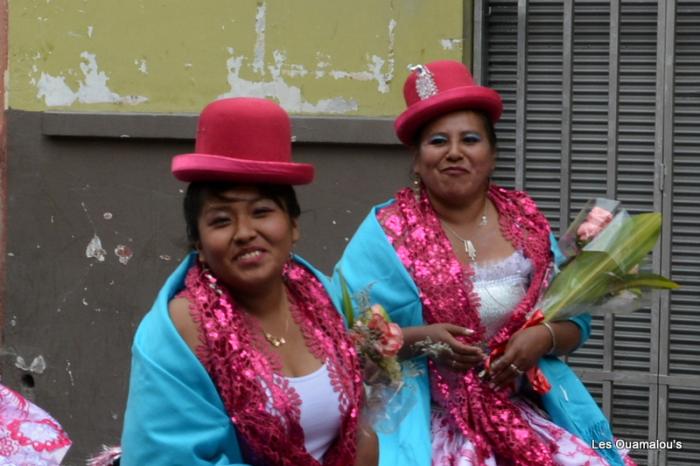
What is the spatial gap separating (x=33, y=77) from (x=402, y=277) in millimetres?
3379

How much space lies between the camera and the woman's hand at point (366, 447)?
155 inches

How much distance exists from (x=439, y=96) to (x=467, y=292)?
0.69m

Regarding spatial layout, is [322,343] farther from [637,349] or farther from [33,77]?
[33,77]

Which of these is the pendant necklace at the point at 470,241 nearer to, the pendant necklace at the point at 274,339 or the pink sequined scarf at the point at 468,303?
the pink sequined scarf at the point at 468,303

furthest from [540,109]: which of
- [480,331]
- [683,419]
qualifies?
[480,331]

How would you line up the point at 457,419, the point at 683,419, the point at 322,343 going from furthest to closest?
1. the point at 683,419
2. the point at 457,419
3. the point at 322,343

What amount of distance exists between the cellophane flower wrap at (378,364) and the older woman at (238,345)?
82 millimetres

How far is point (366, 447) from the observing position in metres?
3.97

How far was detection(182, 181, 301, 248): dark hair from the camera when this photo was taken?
3.80 meters

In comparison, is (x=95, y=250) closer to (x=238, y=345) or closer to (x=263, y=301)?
(x=263, y=301)

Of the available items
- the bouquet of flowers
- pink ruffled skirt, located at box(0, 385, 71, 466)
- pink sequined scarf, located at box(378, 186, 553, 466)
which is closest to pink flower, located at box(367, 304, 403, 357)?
pink sequined scarf, located at box(378, 186, 553, 466)

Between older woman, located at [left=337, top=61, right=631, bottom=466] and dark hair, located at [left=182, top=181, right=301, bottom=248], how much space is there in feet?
3.11

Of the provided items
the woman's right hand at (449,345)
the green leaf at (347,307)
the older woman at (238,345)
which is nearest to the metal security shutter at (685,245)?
the woman's right hand at (449,345)

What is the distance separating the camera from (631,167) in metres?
6.82
